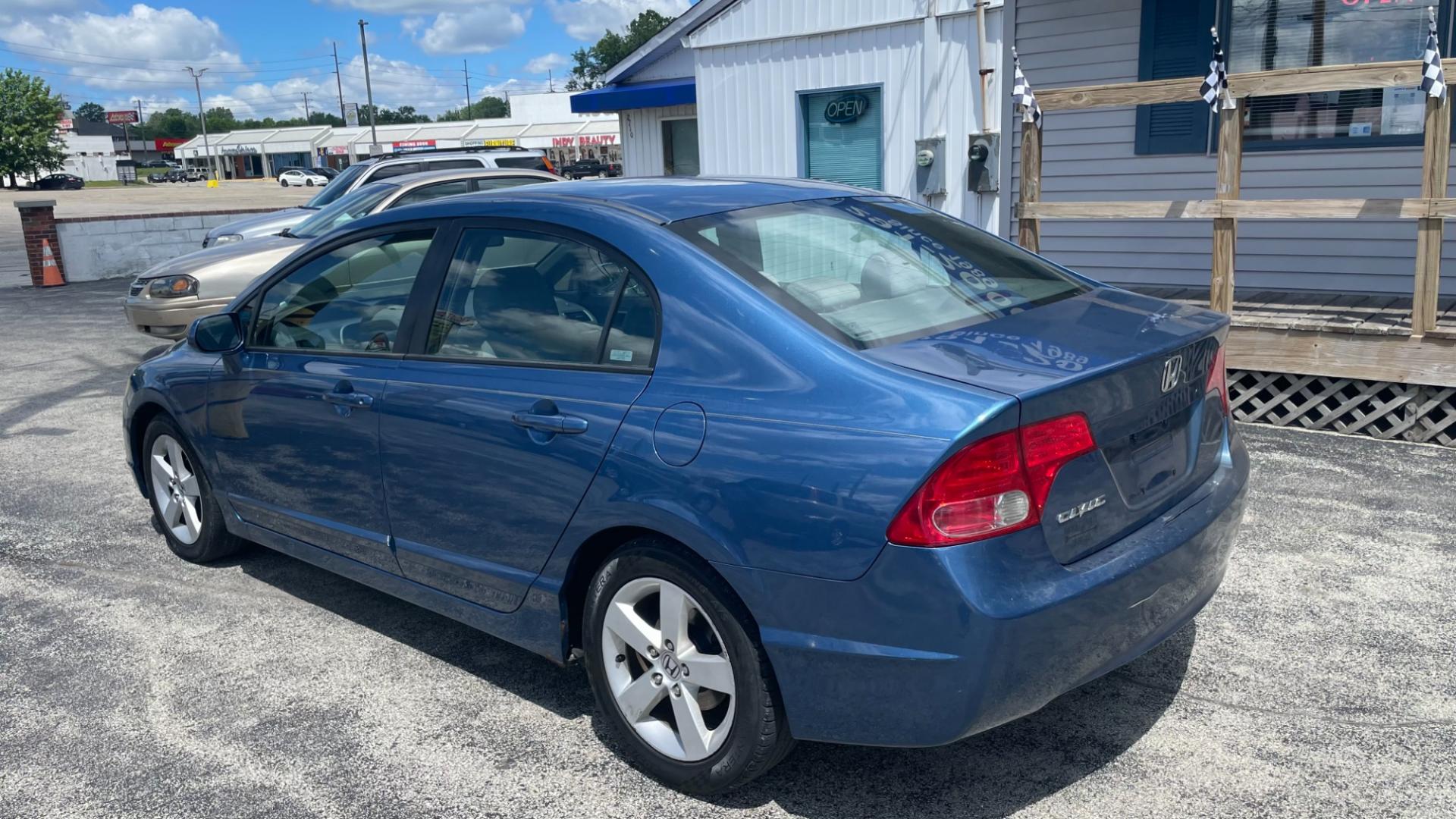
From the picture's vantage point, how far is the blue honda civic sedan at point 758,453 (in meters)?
2.71

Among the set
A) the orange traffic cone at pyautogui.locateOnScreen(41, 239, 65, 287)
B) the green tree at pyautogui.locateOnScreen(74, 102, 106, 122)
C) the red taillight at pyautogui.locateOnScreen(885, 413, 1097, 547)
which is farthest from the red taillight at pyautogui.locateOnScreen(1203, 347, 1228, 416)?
the green tree at pyautogui.locateOnScreen(74, 102, 106, 122)

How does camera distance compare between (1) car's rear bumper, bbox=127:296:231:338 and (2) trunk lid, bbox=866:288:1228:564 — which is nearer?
(2) trunk lid, bbox=866:288:1228:564

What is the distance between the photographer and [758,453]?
2869mm

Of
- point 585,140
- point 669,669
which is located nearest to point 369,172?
point 669,669

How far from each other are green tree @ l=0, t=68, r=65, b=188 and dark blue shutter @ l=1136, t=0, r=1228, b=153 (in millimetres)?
92922

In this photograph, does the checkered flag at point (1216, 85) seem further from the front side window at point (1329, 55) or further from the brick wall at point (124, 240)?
the brick wall at point (124, 240)

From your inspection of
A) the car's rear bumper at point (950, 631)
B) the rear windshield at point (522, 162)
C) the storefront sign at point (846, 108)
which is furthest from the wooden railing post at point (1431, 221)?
the rear windshield at point (522, 162)

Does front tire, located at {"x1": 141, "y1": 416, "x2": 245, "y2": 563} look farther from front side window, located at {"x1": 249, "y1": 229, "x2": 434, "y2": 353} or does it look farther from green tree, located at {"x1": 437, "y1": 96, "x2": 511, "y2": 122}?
green tree, located at {"x1": 437, "y1": 96, "x2": 511, "y2": 122}

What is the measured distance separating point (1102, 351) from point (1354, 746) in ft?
4.59

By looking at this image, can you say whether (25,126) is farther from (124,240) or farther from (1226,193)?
(1226,193)

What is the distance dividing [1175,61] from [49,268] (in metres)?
15.3

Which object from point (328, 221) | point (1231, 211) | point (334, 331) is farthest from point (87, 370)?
point (1231, 211)

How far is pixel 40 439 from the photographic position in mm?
7840

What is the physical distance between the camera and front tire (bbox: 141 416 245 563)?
5.01 m
